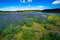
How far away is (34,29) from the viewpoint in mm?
1761

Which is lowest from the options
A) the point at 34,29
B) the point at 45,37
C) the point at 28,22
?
the point at 45,37

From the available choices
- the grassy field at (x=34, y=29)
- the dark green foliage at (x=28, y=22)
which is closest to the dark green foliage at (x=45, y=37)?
the grassy field at (x=34, y=29)

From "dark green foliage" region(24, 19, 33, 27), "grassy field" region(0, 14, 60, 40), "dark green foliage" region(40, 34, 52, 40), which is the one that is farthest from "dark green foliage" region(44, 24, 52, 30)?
"dark green foliage" region(24, 19, 33, 27)

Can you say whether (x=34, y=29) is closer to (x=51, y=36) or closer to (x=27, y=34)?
(x=27, y=34)

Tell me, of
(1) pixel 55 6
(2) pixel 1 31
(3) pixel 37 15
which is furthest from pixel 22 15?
(1) pixel 55 6

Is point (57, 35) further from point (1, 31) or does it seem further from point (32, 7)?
point (1, 31)

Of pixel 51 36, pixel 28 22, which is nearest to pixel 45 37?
pixel 51 36

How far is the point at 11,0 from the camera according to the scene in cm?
190

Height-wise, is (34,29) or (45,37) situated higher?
(34,29)

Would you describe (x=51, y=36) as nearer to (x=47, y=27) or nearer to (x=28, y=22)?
(x=47, y=27)

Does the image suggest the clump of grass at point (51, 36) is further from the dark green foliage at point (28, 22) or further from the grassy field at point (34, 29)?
the dark green foliage at point (28, 22)

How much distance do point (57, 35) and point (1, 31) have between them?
2.89 ft

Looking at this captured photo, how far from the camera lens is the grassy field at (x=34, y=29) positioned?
5.64 ft

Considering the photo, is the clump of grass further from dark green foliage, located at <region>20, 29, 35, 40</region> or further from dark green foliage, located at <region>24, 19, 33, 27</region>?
dark green foliage, located at <region>24, 19, 33, 27</region>
